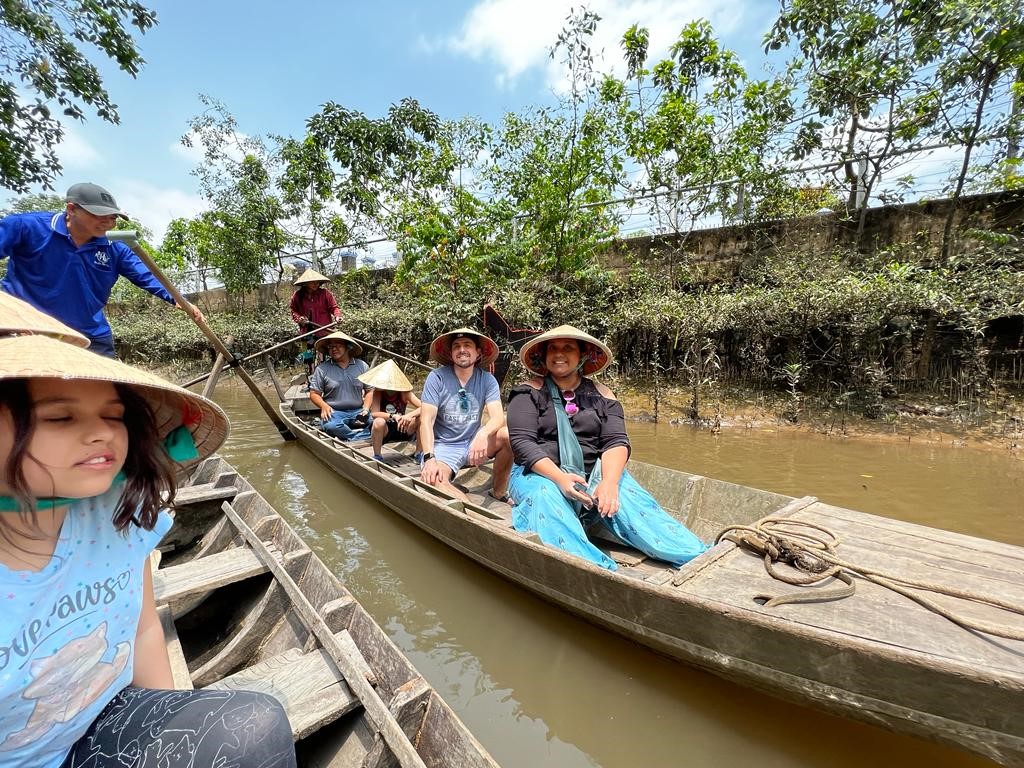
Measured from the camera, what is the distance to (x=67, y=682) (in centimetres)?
93

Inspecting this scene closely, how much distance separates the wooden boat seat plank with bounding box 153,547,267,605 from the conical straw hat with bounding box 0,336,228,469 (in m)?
1.08

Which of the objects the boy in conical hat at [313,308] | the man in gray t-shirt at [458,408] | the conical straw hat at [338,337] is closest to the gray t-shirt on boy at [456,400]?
the man in gray t-shirt at [458,408]

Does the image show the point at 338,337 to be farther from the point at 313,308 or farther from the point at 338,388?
the point at 313,308

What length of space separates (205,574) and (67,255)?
2.20 meters

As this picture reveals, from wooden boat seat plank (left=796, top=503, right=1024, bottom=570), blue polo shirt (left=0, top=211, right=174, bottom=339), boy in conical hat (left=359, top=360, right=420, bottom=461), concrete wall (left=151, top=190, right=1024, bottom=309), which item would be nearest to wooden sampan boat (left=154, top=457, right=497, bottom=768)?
blue polo shirt (left=0, top=211, right=174, bottom=339)

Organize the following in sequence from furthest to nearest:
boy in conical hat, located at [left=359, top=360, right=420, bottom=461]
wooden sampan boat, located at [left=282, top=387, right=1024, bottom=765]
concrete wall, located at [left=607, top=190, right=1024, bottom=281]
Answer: concrete wall, located at [left=607, top=190, right=1024, bottom=281] < boy in conical hat, located at [left=359, top=360, right=420, bottom=461] < wooden sampan boat, located at [left=282, top=387, right=1024, bottom=765]

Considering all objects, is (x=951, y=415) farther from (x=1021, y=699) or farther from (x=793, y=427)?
(x=1021, y=699)

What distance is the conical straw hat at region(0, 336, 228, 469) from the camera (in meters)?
0.79

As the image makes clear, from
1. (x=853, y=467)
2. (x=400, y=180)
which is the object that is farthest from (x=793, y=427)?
(x=400, y=180)

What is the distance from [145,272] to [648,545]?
151 inches

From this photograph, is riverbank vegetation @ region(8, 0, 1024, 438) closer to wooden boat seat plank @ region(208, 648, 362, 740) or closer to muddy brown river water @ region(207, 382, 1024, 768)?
muddy brown river water @ region(207, 382, 1024, 768)

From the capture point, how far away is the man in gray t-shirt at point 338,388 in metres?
5.59

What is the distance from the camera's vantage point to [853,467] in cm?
534

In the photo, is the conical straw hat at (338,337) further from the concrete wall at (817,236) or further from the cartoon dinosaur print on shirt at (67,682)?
the concrete wall at (817,236)
